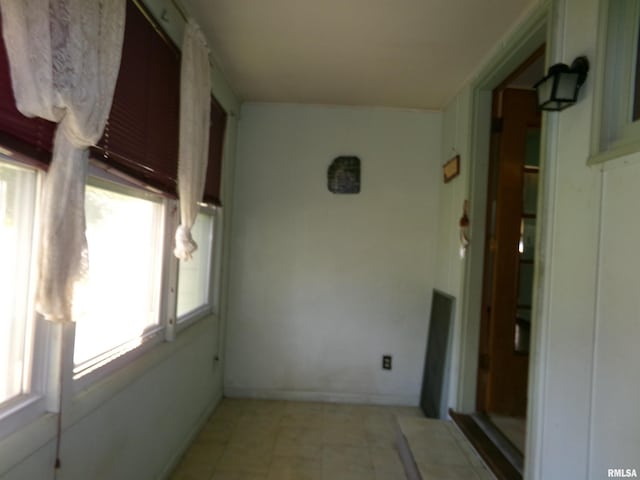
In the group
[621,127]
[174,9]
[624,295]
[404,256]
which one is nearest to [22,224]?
[174,9]

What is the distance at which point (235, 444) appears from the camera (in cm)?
252

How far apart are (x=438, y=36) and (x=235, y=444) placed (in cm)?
275

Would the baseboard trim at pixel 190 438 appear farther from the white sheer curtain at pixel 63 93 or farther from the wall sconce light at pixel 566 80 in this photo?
the wall sconce light at pixel 566 80

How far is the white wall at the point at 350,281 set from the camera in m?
3.26

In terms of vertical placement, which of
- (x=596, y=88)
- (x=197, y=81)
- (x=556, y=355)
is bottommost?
Answer: (x=556, y=355)

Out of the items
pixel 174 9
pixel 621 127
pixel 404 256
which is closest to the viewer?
pixel 621 127

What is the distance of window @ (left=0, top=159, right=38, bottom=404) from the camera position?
1099 millimetres

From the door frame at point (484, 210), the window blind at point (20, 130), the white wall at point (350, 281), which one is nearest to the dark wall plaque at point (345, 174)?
the white wall at point (350, 281)

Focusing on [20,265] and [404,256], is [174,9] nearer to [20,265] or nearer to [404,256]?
[20,265]

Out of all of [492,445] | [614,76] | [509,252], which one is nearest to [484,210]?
[509,252]

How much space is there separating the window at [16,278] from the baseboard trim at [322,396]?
7.41 ft

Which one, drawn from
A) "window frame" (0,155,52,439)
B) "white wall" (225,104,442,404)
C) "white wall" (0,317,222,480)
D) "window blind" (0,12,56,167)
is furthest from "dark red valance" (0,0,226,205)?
"white wall" (225,104,442,404)

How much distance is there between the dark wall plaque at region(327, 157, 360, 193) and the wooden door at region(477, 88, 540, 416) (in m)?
1.07

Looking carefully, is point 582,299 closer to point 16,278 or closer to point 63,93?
point 63,93
